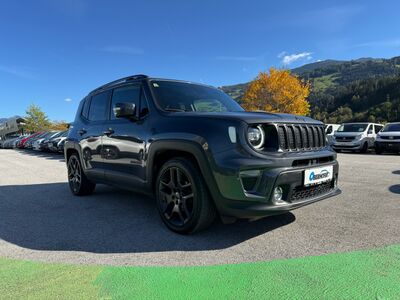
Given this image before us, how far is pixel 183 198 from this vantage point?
358cm

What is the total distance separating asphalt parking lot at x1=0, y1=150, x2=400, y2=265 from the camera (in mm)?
3115

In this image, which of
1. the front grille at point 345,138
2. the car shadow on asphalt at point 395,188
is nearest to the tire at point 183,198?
the car shadow on asphalt at point 395,188

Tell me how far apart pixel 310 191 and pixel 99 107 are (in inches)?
145

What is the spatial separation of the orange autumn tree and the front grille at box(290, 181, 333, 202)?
137ft

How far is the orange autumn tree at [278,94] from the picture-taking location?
44750 millimetres

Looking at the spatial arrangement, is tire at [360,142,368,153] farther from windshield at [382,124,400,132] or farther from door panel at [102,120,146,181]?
door panel at [102,120,146,181]

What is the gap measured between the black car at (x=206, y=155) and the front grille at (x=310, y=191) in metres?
0.01

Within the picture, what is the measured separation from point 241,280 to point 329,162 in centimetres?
196

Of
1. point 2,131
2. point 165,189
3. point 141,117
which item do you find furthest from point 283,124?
point 2,131

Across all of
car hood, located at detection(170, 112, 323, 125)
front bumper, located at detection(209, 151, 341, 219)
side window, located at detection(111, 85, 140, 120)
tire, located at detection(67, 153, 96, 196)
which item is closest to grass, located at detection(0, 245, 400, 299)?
front bumper, located at detection(209, 151, 341, 219)

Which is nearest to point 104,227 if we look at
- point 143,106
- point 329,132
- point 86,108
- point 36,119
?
point 143,106

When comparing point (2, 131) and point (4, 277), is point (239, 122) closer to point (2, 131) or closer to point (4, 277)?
point (4, 277)

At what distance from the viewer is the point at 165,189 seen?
3.85m

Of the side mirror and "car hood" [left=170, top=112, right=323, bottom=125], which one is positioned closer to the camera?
"car hood" [left=170, top=112, right=323, bottom=125]
